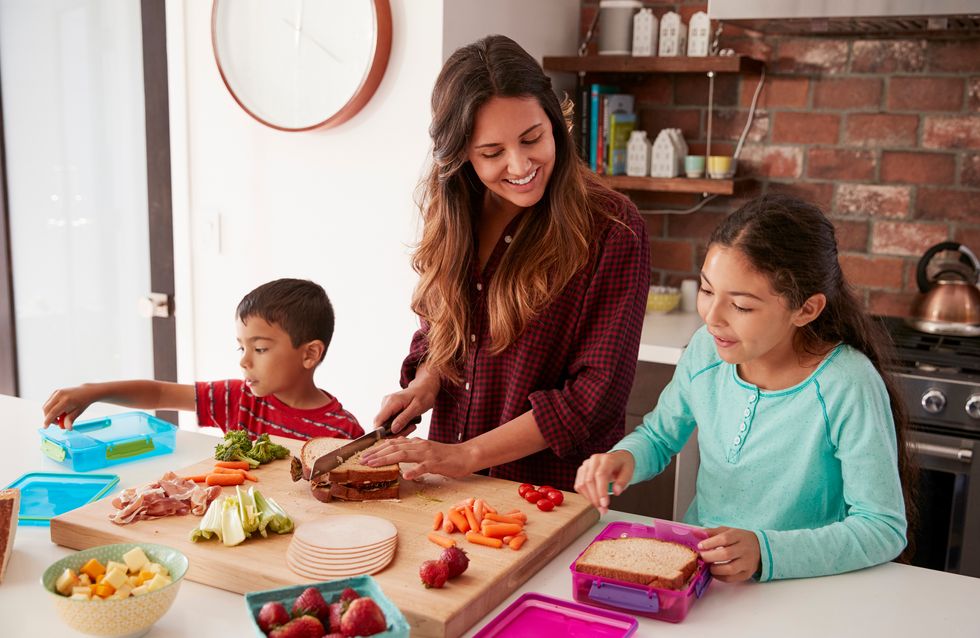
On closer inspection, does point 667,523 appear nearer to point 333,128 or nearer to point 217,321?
point 333,128

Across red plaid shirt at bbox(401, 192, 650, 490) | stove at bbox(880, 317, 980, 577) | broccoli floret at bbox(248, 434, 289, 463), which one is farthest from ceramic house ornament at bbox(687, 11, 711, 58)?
broccoli floret at bbox(248, 434, 289, 463)

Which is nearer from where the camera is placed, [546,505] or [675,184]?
[546,505]

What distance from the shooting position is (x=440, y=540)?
1340 mm

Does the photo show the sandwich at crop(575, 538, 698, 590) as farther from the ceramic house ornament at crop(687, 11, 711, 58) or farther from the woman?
the ceramic house ornament at crop(687, 11, 711, 58)

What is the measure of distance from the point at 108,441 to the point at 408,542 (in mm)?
759

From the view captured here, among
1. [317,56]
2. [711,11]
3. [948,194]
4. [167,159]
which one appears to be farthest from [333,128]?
[948,194]

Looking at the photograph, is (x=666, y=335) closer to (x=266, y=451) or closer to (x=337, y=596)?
(x=266, y=451)

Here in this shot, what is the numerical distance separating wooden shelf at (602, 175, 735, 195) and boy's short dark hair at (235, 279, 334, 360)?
47.3 inches

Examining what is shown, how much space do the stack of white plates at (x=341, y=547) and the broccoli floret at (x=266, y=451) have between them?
31 cm

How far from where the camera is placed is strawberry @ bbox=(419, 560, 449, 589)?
47.0 inches

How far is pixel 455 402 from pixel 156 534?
0.70 m

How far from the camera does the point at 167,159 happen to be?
313cm

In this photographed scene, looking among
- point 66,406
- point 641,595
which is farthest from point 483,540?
point 66,406

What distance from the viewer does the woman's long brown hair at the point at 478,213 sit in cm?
168
